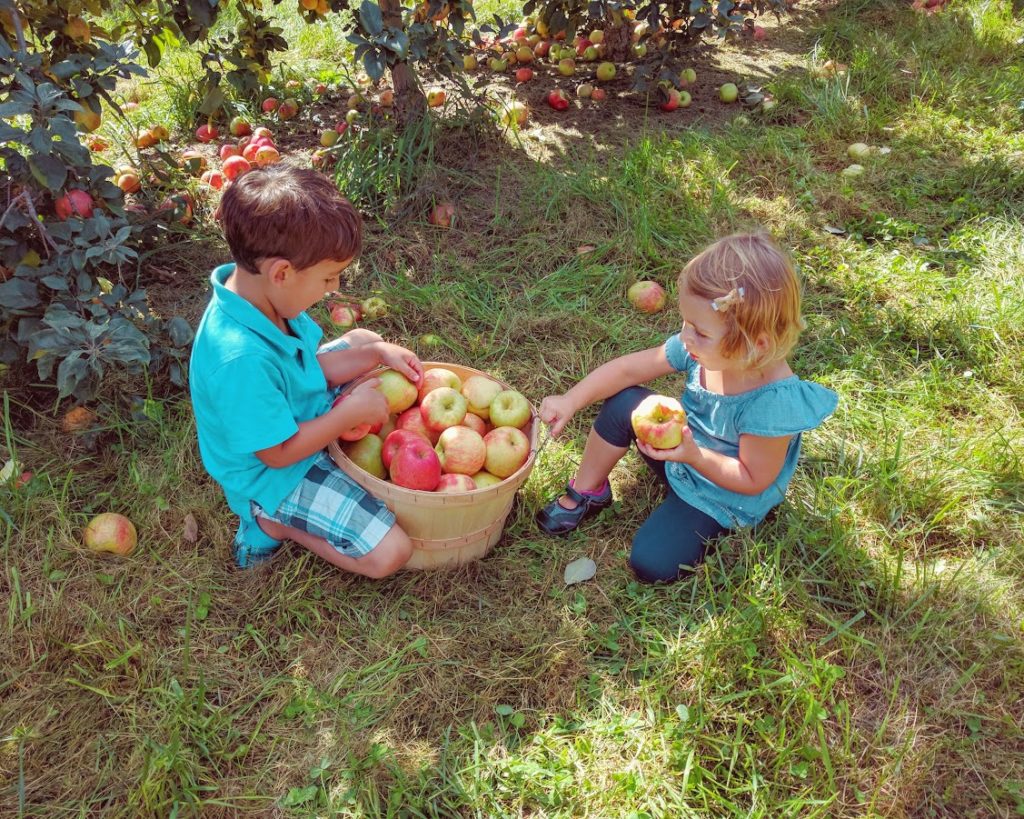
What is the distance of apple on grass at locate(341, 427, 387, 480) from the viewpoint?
2221 mm

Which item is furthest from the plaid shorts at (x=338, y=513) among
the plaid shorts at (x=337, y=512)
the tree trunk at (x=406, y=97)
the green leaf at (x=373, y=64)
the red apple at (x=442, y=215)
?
the tree trunk at (x=406, y=97)

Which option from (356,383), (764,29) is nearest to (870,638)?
(356,383)

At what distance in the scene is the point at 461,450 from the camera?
2203 millimetres

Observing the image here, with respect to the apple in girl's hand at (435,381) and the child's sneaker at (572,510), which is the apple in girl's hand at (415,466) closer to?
the apple in girl's hand at (435,381)

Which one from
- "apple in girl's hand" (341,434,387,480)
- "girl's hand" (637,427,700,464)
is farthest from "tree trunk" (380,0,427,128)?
"girl's hand" (637,427,700,464)

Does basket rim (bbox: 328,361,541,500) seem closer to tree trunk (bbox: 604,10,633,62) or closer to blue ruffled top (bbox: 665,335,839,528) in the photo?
blue ruffled top (bbox: 665,335,839,528)

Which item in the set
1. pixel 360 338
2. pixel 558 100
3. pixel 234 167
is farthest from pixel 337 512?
pixel 558 100

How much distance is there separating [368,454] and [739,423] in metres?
1.06

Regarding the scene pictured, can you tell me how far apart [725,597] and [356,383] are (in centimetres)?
122

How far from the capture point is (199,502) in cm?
246

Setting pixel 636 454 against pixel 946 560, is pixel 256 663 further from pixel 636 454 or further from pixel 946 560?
pixel 946 560

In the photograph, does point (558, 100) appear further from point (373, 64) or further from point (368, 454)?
point (368, 454)

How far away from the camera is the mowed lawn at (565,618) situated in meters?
1.79

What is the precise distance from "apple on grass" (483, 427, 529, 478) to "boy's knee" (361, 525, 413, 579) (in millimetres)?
333
